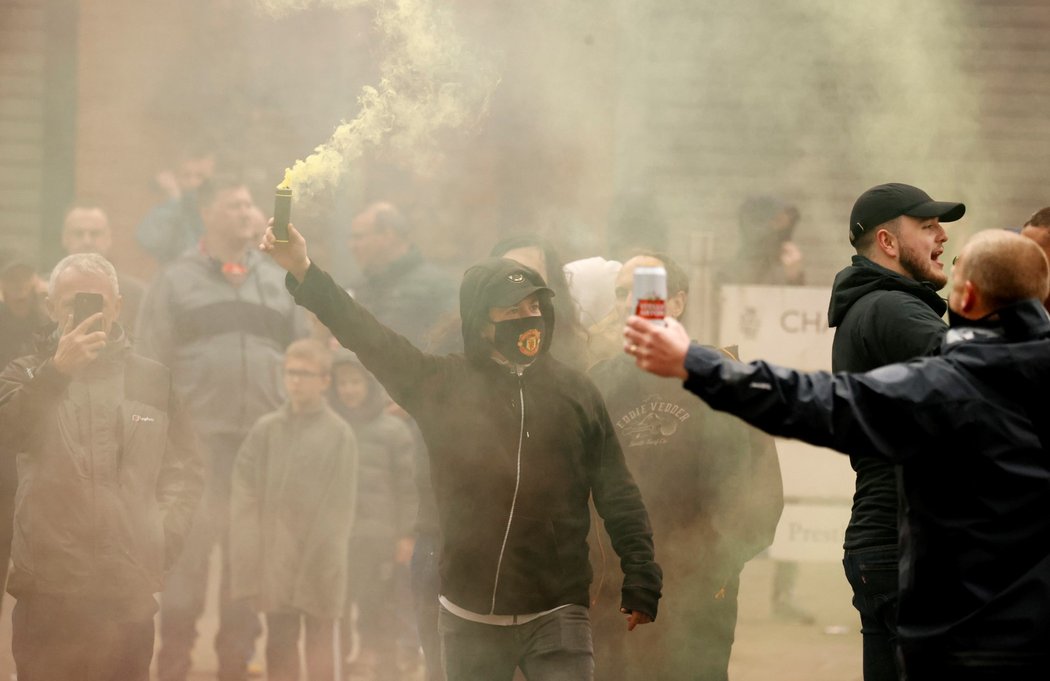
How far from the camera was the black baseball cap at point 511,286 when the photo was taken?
397 centimetres

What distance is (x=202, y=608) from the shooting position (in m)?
6.05

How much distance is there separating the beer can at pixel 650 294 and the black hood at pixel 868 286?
3.75 feet

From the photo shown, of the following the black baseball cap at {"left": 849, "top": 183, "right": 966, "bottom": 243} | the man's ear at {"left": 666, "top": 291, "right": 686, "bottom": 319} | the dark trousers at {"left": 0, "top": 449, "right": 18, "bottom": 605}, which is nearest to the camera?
the black baseball cap at {"left": 849, "top": 183, "right": 966, "bottom": 243}

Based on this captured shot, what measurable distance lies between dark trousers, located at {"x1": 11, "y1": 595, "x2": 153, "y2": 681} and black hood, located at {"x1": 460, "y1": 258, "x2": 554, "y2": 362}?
1.72m

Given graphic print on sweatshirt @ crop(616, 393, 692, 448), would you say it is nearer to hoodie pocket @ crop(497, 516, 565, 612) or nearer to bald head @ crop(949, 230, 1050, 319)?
hoodie pocket @ crop(497, 516, 565, 612)

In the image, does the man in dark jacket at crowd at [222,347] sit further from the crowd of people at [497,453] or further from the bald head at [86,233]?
the bald head at [86,233]

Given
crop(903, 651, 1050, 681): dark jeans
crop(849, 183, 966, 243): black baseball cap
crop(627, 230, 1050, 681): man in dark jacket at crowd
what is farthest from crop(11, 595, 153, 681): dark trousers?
crop(903, 651, 1050, 681): dark jeans

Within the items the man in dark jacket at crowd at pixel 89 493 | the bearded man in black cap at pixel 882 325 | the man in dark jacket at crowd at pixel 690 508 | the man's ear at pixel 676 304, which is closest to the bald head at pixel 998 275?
the bearded man in black cap at pixel 882 325

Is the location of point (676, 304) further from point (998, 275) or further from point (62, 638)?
point (62, 638)

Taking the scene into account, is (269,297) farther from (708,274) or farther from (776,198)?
(776,198)

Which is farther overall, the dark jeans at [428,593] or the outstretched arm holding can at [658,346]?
the dark jeans at [428,593]

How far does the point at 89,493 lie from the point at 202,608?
4.70 feet

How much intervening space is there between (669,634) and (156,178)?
470 centimetres

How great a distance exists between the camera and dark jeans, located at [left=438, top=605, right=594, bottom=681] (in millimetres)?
3801
